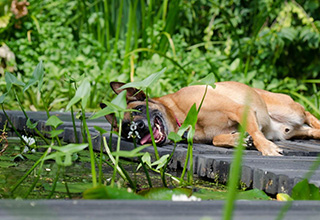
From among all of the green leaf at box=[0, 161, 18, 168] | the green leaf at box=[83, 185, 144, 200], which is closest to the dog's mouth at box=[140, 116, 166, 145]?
the green leaf at box=[0, 161, 18, 168]

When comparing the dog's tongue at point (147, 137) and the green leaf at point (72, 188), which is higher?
the green leaf at point (72, 188)

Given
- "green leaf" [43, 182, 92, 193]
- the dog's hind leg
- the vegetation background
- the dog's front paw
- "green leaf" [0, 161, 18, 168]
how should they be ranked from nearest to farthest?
"green leaf" [43, 182, 92, 193] < "green leaf" [0, 161, 18, 168] < the dog's front paw < the dog's hind leg < the vegetation background

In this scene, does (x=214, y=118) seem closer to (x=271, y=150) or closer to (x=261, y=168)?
(x=271, y=150)

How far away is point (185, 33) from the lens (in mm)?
8180

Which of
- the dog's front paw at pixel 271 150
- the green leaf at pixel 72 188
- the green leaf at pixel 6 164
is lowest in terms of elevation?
the dog's front paw at pixel 271 150

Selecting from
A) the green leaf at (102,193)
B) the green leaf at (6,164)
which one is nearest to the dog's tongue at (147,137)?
the green leaf at (6,164)

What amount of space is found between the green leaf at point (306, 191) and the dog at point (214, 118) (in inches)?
59.8

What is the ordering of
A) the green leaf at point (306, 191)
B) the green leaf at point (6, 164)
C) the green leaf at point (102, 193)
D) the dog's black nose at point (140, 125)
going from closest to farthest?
the green leaf at point (102, 193) → the green leaf at point (306, 191) → the green leaf at point (6, 164) → the dog's black nose at point (140, 125)

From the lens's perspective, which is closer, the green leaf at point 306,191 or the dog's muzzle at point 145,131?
the green leaf at point 306,191

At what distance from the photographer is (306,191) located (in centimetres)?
152

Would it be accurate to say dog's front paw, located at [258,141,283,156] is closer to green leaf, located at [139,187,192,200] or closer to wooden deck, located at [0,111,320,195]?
wooden deck, located at [0,111,320,195]

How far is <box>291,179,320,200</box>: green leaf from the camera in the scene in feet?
4.92

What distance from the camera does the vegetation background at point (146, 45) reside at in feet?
21.4

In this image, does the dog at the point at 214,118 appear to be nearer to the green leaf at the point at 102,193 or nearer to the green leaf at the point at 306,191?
the green leaf at the point at 306,191
